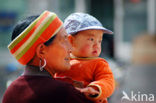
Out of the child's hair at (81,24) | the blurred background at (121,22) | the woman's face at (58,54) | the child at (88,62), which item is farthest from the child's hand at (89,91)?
the blurred background at (121,22)

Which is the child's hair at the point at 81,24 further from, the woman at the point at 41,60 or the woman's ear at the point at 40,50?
the woman's ear at the point at 40,50

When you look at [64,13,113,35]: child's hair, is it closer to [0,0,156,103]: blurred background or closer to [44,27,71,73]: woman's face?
[44,27,71,73]: woman's face

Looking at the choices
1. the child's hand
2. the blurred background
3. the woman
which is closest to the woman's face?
the woman

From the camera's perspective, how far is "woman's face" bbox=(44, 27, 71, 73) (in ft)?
6.49

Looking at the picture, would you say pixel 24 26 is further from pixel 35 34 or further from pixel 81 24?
pixel 81 24

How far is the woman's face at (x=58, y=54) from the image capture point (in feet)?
6.49

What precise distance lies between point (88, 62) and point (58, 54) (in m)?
0.29

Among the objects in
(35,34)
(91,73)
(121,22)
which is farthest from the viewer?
(121,22)

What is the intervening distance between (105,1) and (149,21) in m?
2.02

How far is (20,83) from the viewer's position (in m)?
2.00


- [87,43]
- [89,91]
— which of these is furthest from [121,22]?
[89,91]

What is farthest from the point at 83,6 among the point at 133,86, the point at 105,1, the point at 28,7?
the point at 133,86

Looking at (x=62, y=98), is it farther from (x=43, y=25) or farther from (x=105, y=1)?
(x=105, y=1)

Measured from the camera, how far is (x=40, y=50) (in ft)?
6.46
